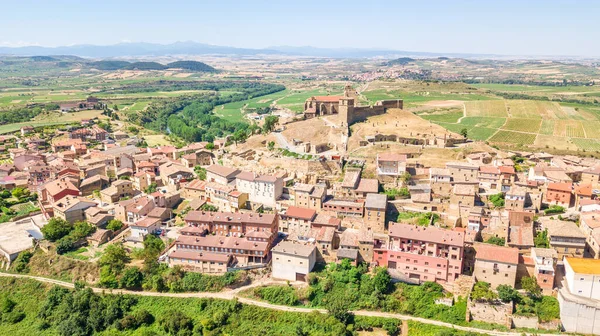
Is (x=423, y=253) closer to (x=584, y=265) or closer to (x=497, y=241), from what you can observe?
(x=497, y=241)

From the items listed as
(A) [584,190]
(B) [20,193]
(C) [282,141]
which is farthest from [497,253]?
(B) [20,193]

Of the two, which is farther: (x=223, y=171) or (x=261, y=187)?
(x=223, y=171)

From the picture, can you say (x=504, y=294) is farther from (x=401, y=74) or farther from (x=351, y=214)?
(x=401, y=74)

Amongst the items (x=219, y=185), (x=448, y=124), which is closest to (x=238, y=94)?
(x=448, y=124)

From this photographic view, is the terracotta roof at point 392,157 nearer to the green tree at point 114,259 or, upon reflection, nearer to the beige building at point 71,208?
the green tree at point 114,259

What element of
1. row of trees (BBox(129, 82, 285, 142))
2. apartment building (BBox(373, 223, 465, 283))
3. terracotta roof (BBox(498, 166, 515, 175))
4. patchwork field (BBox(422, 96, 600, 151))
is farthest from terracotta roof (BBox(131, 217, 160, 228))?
patchwork field (BBox(422, 96, 600, 151))

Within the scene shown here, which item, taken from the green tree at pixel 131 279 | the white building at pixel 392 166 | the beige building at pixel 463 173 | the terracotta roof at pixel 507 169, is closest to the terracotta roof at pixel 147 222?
the green tree at pixel 131 279

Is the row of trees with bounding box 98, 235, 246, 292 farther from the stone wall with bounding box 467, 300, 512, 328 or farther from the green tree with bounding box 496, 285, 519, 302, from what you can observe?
the green tree with bounding box 496, 285, 519, 302
